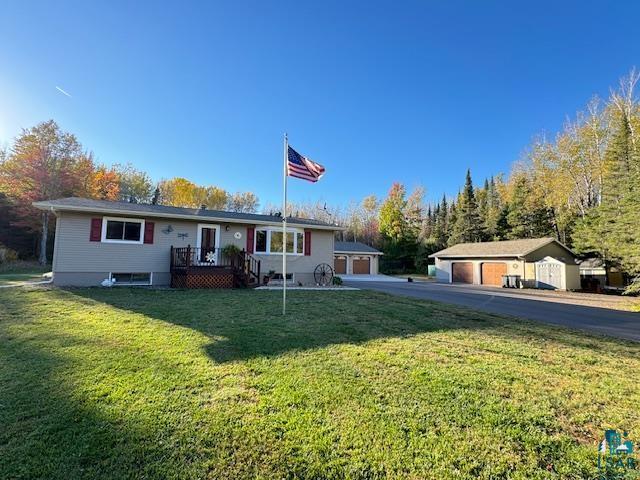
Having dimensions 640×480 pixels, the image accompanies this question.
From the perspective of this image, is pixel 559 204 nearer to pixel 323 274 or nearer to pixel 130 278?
pixel 323 274

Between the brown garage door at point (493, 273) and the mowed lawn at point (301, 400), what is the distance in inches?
745

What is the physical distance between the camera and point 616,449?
7.86 feet

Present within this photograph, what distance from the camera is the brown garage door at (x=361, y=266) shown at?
32531mm

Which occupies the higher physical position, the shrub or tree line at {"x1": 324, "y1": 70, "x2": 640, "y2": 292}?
tree line at {"x1": 324, "y1": 70, "x2": 640, "y2": 292}

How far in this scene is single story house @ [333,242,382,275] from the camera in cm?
3175

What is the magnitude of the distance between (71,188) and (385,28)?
26300 millimetres

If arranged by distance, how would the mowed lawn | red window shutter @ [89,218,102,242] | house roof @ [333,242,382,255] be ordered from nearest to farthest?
1. the mowed lawn
2. red window shutter @ [89,218,102,242]
3. house roof @ [333,242,382,255]

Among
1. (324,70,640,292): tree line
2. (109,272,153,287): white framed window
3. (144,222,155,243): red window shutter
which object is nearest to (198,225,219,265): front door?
(144,222,155,243): red window shutter

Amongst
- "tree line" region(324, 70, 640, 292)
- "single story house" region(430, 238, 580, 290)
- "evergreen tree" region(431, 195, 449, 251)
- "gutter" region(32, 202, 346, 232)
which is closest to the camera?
"gutter" region(32, 202, 346, 232)

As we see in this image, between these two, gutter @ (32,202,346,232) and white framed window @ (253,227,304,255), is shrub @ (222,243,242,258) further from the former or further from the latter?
white framed window @ (253,227,304,255)

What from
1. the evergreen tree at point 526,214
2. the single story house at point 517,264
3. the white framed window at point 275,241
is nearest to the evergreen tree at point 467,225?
the evergreen tree at point 526,214

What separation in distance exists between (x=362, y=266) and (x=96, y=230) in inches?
995

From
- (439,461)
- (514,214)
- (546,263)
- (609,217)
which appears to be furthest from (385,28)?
(514,214)

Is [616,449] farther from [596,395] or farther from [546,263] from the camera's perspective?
[546,263]
